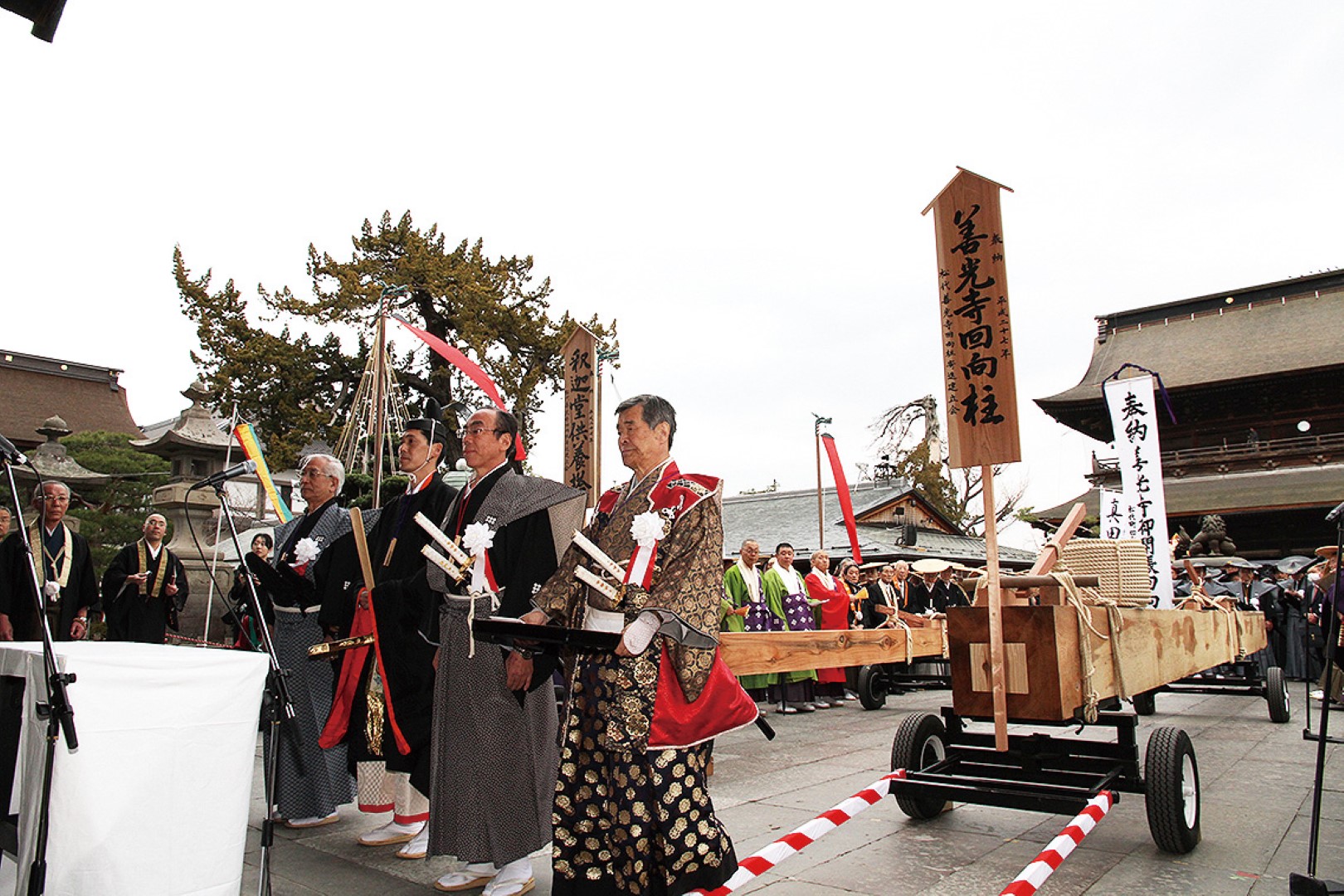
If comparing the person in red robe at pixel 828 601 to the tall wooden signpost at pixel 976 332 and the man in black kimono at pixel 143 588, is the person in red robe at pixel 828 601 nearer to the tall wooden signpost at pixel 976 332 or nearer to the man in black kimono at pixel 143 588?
the tall wooden signpost at pixel 976 332

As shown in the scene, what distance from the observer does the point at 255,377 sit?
1541cm

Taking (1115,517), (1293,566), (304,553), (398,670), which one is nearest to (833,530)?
(1293,566)

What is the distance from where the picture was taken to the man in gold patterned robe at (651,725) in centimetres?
267

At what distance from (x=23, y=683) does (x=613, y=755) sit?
1782 mm

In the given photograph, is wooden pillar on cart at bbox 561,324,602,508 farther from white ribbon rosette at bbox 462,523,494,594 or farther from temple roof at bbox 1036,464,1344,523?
temple roof at bbox 1036,464,1344,523

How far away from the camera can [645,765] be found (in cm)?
270

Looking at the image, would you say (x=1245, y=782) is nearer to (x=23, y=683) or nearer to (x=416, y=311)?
(x=23, y=683)

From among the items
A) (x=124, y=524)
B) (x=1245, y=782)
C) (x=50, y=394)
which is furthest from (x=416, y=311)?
(x=50, y=394)

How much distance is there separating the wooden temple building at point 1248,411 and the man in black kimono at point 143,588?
17.5 meters

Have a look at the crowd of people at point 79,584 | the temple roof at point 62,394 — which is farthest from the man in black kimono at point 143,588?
the temple roof at point 62,394

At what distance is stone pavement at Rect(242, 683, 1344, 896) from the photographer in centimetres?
329

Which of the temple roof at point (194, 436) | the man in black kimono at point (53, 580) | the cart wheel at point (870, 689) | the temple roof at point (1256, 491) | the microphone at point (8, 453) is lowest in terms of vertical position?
the cart wheel at point (870, 689)

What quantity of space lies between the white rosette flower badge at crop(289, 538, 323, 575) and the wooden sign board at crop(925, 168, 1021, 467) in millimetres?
3113

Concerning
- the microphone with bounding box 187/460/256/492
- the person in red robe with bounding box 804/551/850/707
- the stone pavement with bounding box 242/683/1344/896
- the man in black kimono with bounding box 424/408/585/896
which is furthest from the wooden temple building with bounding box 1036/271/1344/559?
the microphone with bounding box 187/460/256/492
